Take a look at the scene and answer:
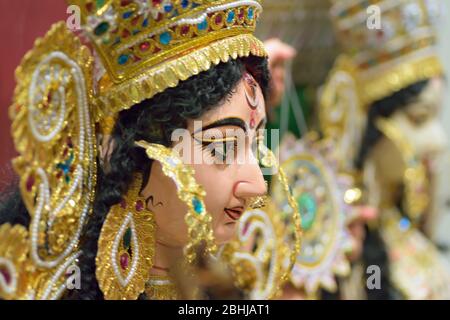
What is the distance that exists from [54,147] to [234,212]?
28 cm

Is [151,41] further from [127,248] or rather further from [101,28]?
[127,248]

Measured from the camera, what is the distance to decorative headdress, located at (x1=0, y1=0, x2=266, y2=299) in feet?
3.78

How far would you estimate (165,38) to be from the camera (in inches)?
45.8

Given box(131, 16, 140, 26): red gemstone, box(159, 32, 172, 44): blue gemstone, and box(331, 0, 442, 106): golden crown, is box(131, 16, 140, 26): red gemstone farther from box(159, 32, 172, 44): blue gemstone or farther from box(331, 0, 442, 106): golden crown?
box(331, 0, 442, 106): golden crown

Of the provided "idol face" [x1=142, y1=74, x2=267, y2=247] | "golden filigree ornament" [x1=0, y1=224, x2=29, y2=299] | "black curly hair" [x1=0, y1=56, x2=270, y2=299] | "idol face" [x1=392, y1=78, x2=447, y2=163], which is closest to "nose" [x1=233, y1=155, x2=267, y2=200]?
"idol face" [x1=142, y1=74, x2=267, y2=247]

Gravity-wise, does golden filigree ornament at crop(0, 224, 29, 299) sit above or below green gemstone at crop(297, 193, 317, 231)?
below

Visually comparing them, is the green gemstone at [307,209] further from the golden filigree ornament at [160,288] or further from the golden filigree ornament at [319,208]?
the golden filigree ornament at [160,288]

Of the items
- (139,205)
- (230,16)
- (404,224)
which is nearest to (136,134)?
(139,205)

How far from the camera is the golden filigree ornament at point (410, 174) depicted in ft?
7.66

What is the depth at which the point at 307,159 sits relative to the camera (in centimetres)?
189

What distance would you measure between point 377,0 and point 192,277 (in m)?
1.17

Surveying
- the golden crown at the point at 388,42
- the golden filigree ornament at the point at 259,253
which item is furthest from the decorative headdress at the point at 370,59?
the golden filigree ornament at the point at 259,253

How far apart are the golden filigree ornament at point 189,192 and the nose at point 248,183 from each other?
0.22 feet
